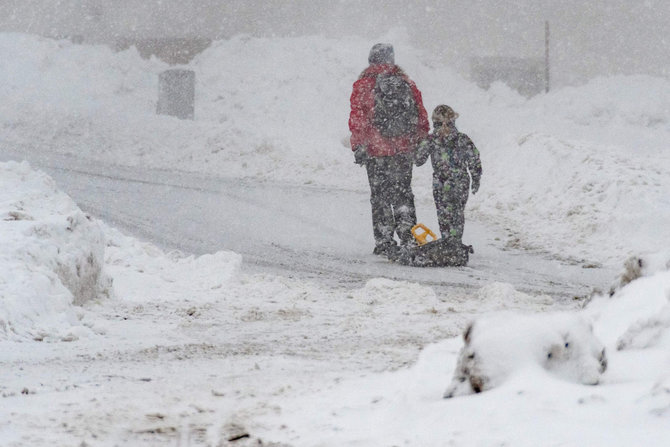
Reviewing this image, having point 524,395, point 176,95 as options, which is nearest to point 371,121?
point 524,395

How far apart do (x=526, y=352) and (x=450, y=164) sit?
613 cm

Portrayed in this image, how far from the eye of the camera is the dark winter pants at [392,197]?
962 centimetres

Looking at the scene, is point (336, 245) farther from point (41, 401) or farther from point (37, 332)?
point (41, 401)

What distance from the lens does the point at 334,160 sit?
18.3m

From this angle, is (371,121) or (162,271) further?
(371,121)

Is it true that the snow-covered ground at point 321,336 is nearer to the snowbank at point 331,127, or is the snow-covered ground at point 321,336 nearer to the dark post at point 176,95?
the snowbank at point 331,127

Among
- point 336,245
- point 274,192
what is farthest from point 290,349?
point 274,192

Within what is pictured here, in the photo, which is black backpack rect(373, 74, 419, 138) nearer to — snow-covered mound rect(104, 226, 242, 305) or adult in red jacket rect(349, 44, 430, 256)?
adult in red jacket rect(349, 44, 430, 256)

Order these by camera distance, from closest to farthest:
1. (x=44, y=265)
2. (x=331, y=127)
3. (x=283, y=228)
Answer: (x=44, y=265), (x=283, y=228), (x=331, y=127)

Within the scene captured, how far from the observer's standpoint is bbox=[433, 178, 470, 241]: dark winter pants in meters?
9.30

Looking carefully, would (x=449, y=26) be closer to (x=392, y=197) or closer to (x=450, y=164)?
(x=392, y=197)

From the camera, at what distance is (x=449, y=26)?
100 ft

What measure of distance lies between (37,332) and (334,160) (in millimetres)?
13453

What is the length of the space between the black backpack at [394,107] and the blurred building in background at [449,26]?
2088cm
